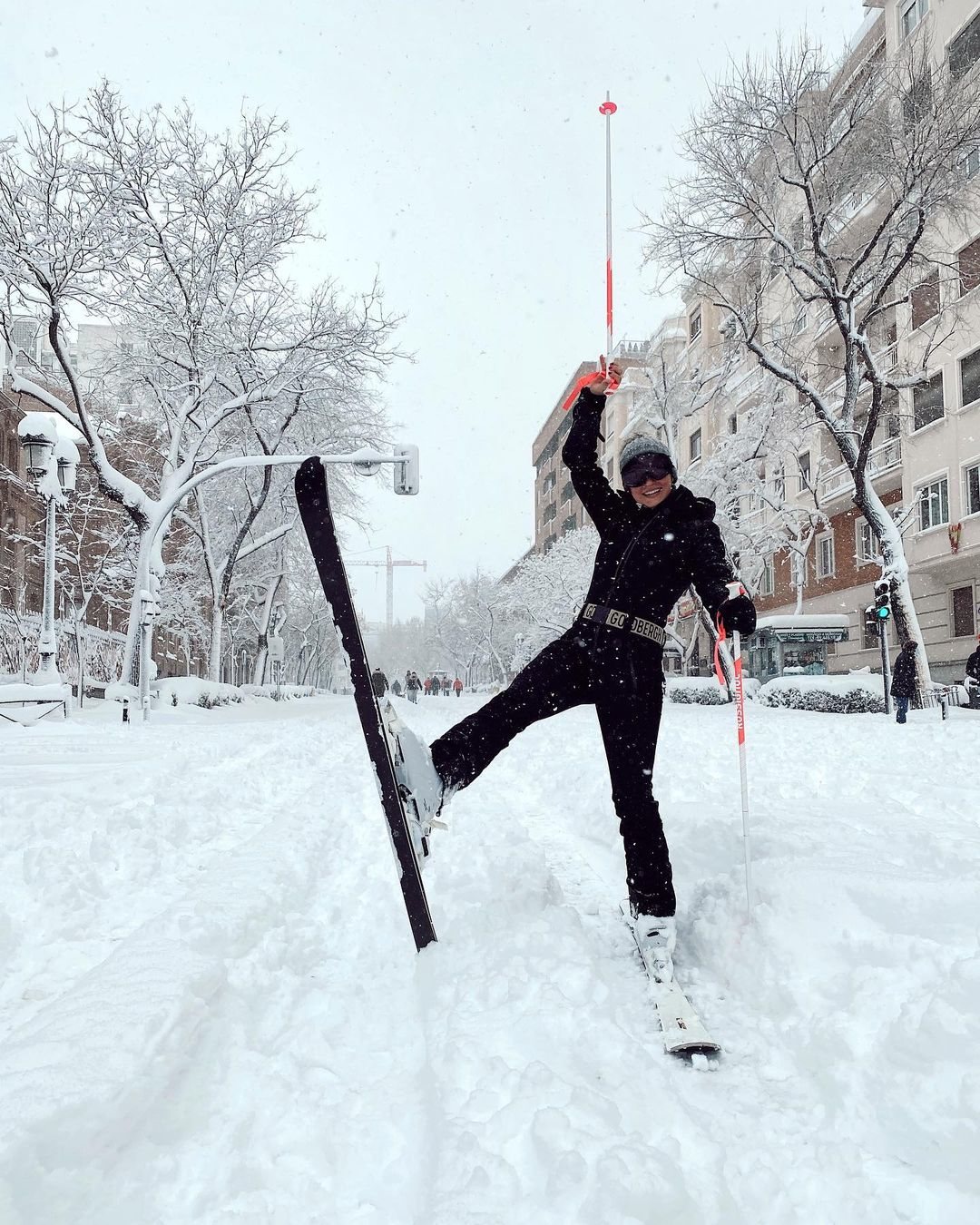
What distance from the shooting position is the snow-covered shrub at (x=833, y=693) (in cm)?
2033

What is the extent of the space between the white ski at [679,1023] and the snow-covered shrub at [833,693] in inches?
768

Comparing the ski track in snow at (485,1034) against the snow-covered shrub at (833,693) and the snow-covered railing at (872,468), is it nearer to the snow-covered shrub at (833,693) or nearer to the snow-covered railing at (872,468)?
the snow-covered shrub at (833,693)

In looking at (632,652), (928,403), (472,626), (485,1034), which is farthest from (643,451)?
(472,626)

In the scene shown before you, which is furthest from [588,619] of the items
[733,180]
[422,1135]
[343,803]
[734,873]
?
[733,180]

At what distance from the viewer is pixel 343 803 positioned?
674cm

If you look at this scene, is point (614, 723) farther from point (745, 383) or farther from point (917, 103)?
point (745, 383)

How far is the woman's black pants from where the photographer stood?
9.82 feet

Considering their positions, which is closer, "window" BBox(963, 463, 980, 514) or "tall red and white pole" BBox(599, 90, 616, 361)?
"tall red and white pole" BBox(599, 90, 616, 361)

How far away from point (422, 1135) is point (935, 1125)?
114 cm

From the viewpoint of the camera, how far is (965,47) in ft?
76.6

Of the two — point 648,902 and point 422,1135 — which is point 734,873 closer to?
point 648,902

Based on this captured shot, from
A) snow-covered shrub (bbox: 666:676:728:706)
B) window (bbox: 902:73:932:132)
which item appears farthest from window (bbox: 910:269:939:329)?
snow-covered shrub (bbox: 666:676:728:706)

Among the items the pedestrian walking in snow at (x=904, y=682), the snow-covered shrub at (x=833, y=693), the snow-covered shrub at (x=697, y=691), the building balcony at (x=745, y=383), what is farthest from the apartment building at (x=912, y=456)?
the pedestrian walking in snow at (x=904, y=682)

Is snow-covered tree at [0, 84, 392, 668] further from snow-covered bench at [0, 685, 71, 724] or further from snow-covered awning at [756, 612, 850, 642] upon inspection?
snow-covered awning at [756, 612, 850, 642]
